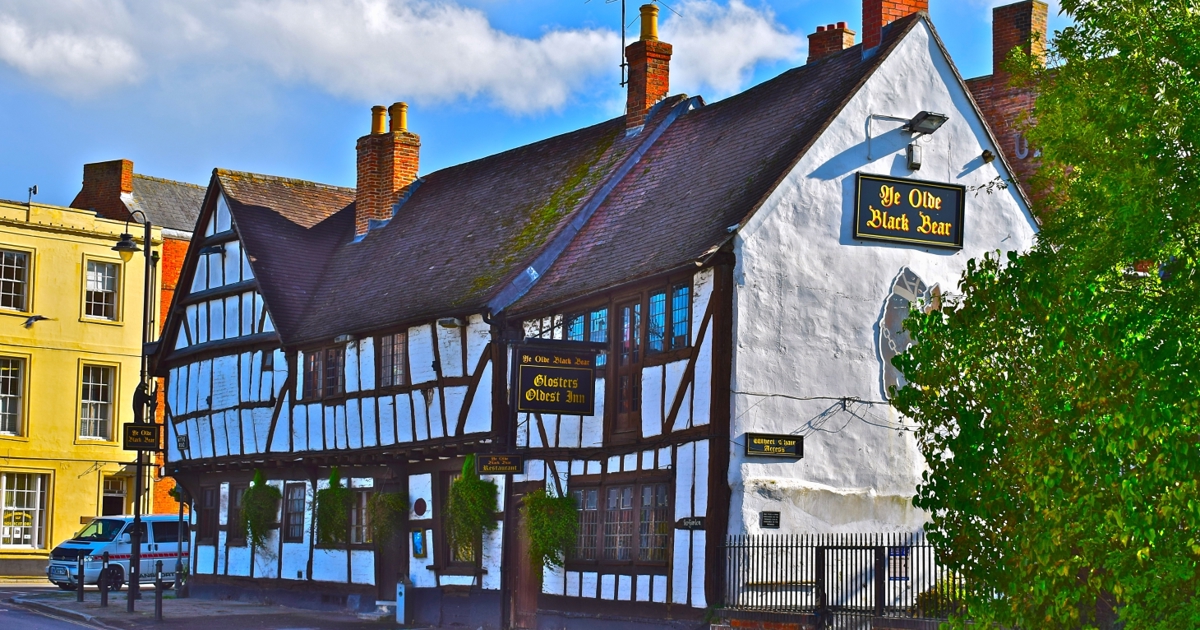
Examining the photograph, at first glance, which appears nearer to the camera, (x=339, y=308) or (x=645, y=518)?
(x=645, y=518)

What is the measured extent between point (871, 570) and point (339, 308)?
47.2 ft

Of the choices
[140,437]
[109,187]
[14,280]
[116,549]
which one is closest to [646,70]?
[140,437]

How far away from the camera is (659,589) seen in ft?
68.3

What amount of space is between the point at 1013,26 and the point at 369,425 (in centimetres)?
1620

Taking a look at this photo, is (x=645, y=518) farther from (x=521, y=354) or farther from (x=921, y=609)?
(x=921, y=609)

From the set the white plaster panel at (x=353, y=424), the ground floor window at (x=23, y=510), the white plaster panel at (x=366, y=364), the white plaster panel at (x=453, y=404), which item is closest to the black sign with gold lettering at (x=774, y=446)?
the white plaster panel at (x=453, y=404)

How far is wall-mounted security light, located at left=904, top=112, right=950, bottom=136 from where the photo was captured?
2162cm

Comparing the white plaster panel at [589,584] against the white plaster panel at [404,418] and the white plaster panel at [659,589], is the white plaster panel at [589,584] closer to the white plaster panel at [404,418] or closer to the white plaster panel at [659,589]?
the white plaster panel at [659,589]

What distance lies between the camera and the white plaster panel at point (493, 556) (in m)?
24.4

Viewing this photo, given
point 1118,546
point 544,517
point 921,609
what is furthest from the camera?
point 544,517

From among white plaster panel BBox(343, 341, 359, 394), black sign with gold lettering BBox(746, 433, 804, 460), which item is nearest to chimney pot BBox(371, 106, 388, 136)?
white plaster panel BBox(343, 341, 359, 394)

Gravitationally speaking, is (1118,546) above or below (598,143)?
below

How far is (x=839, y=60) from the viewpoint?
2345cm

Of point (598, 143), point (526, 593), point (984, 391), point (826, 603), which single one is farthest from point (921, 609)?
point (598, 143)
